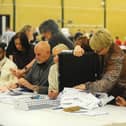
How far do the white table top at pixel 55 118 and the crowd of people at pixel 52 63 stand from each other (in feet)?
0.66

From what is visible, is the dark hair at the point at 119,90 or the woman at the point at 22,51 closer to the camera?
the dark hair at the point at 119,90

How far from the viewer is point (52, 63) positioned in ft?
12.6

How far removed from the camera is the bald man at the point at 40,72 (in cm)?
383

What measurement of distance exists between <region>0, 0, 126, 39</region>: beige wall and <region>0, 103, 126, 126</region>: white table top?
13.7m

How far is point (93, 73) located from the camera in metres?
3.31

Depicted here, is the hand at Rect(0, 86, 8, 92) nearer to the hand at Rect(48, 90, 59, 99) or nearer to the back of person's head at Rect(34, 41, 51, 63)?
the back of person's head at Rect(34, 41, 51, 63)

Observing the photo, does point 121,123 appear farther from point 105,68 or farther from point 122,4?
point 122,4

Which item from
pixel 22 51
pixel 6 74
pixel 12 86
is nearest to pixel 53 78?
pixel 12 86

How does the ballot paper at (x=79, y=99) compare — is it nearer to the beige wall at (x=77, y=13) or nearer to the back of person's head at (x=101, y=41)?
the back of person's head at (x=101, y=41)

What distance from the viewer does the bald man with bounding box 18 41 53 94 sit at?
12.6ft

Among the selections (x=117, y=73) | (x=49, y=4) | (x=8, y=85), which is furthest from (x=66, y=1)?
(x=117, y=73)

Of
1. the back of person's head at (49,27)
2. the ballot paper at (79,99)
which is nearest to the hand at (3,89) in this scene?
the back of person's head at (49,27)

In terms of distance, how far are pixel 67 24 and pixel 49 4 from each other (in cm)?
114

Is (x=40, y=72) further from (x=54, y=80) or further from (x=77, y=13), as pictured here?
(x=77, y=13)
